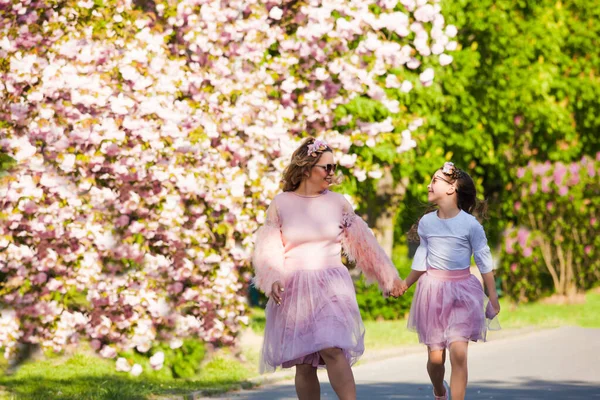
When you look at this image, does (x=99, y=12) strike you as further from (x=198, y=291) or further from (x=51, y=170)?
(x=198, y=291)

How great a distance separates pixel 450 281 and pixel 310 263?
1388 mm

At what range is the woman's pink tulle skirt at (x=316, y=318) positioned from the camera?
22.2 ft

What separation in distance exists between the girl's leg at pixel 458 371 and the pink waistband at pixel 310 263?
4.13ft

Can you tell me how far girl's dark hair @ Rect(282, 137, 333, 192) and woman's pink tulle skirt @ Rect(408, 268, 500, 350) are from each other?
4.57 feet

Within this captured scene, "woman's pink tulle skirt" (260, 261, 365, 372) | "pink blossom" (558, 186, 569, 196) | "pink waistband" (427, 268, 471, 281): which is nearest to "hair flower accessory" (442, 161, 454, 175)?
"pink waistband" (427, 268, 471, 281)

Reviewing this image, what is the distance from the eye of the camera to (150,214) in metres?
11.9

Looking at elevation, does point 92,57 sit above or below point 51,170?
above

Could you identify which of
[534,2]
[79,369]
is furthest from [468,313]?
[534,2]

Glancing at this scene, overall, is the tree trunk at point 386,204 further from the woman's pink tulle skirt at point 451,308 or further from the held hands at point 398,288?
the held hands at point 398,288

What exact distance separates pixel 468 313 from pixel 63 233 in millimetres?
4681

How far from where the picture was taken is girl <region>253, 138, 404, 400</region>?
22.2ft

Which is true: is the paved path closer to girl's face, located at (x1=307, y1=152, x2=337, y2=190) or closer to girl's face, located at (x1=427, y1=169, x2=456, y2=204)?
girl's face, located at (x1=427, y1=169, x2=456, y2=204)

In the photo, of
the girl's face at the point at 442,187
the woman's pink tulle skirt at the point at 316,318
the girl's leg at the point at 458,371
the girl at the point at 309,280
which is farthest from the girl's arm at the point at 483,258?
the woman's pink tulle skirt at the point at 316,318

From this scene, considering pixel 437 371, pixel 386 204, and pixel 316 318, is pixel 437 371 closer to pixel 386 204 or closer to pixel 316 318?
pixel 316 318
